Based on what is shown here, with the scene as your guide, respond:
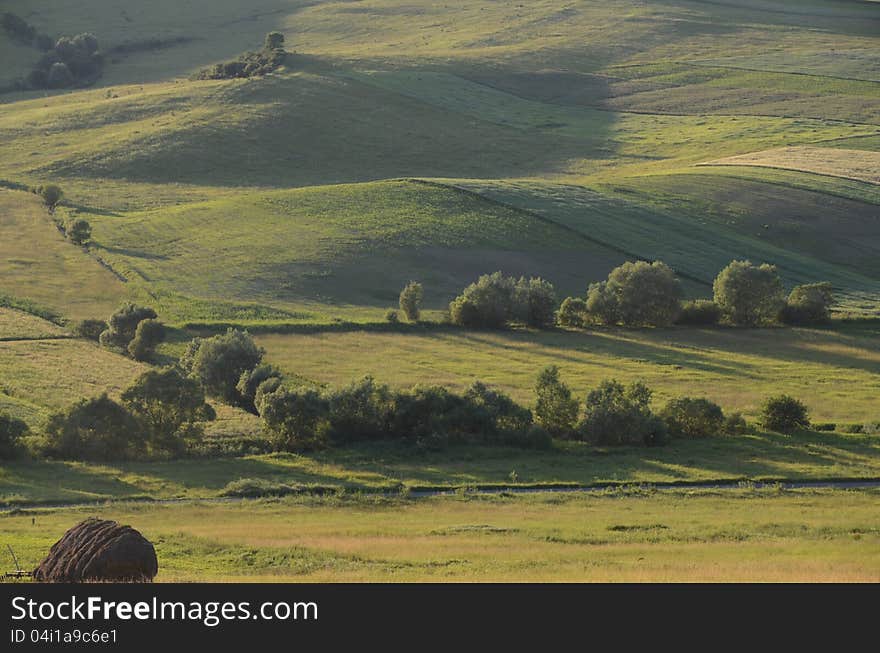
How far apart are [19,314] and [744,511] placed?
66.9 m

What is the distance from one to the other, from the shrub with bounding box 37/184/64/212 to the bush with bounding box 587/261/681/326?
7076 centimetres

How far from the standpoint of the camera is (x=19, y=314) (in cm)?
9900

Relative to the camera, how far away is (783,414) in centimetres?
7031

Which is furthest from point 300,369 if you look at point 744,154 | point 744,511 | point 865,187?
point 744,154

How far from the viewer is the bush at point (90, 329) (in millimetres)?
93938

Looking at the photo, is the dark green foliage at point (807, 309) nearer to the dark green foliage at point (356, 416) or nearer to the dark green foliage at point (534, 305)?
the dark green foliage at point (534, 305)

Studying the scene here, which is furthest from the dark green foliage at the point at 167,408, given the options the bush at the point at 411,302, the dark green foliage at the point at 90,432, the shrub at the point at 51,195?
the shrub at the point at 51,195

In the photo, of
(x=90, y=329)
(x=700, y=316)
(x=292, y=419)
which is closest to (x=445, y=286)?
(x=700, y=316)

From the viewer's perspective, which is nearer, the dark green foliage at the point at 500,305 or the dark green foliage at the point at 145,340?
the dark green foliage at the point at 145,340

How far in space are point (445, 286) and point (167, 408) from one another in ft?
172

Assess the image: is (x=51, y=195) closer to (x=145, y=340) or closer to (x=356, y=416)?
(x=145, y=340)

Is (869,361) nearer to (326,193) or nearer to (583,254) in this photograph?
(583,254)

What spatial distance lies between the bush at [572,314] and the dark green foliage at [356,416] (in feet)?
121

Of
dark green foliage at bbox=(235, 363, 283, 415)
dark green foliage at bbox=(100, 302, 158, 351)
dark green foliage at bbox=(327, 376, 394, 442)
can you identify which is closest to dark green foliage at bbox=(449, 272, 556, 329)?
dark green foliage at bbox=(100, 302, 158, 351)
